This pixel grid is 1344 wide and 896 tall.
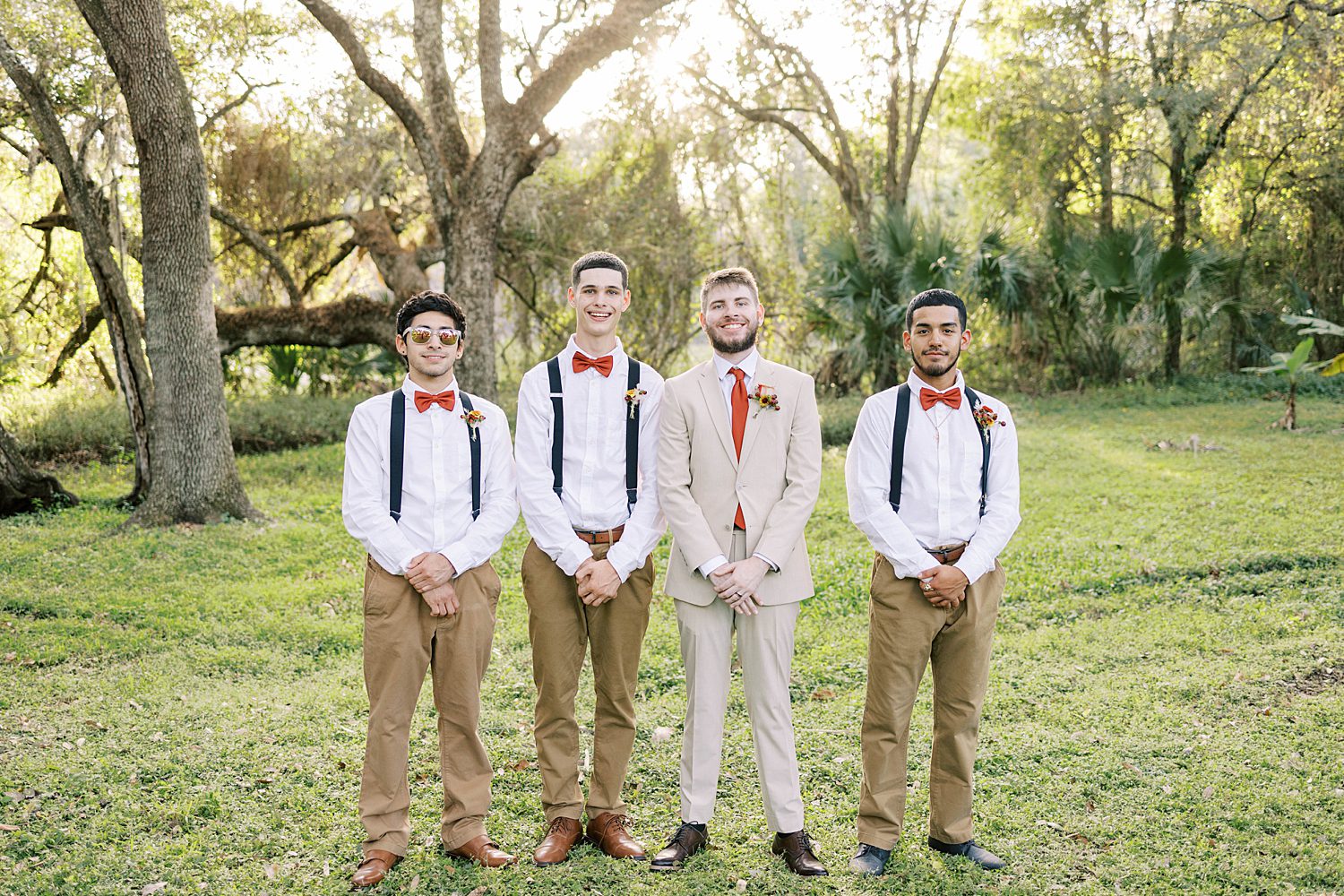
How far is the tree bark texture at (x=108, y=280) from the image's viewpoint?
9.39 meters

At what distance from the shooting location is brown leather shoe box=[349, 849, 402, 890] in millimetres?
3672

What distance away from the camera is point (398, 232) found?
16.0 meters

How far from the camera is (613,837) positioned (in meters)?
3.89

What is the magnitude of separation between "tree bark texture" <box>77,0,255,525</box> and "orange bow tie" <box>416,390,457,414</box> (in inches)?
244

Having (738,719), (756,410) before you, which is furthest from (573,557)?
(738,719)

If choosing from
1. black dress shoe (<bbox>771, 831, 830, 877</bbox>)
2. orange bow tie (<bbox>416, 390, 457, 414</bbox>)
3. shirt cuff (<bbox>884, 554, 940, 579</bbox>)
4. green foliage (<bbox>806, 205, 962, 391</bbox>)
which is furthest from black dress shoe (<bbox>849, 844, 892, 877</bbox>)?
green foliage (<bbox>806, 205, 962, 391</bbox>)

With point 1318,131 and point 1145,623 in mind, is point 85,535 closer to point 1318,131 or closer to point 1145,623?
point 1145,623

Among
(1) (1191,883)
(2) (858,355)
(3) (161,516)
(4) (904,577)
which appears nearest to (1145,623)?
(1) (1191,883)

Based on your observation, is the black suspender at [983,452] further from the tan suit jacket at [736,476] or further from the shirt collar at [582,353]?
the shirt collar at [582,353]

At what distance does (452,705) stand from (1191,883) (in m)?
2.69

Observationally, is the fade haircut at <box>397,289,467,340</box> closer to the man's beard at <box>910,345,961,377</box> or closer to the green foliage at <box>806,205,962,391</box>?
the man's beard at <box>910,345,961,377</box>

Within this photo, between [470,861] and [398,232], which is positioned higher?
[398,232]

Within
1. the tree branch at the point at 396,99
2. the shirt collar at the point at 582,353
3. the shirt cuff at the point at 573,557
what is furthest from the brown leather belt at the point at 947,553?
the tree branch at the point at 396,99

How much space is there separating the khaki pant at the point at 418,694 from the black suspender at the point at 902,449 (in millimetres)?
1513
